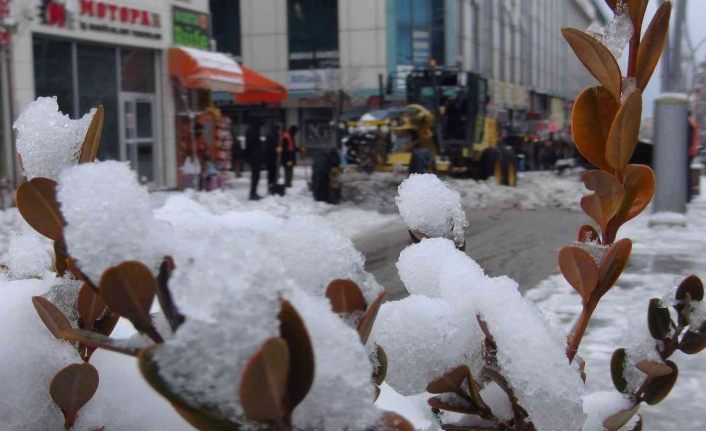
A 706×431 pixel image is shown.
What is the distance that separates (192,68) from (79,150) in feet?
56.3

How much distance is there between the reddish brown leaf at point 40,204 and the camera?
71 centimetres

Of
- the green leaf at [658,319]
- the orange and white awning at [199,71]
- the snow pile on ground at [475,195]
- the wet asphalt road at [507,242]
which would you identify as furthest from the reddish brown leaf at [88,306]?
the orange and white awning at [199,71]

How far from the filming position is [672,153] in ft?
36.2

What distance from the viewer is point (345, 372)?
0.59 metres

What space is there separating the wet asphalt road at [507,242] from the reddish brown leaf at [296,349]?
5698 millimetres

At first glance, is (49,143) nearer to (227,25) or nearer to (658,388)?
A: (658,388)

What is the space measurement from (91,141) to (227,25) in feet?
127

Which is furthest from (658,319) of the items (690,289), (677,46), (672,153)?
(677,46)

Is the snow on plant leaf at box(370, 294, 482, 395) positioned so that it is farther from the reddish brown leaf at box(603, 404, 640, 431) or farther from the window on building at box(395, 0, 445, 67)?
the window on building at box(395, 0, 445, 67)

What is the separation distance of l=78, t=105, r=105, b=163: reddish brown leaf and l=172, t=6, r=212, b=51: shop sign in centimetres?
1768

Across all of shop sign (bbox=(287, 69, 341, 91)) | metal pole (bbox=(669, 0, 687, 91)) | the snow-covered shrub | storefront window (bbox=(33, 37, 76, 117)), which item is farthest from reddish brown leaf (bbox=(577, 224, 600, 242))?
shop sign (bbox=(287, 69, 341, 91))

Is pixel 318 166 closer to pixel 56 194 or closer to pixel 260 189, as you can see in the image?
pixel 260 189

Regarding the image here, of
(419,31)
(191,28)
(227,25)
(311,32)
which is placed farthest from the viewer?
(227,25)

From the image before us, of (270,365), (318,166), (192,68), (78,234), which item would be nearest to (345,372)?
(270,365)
